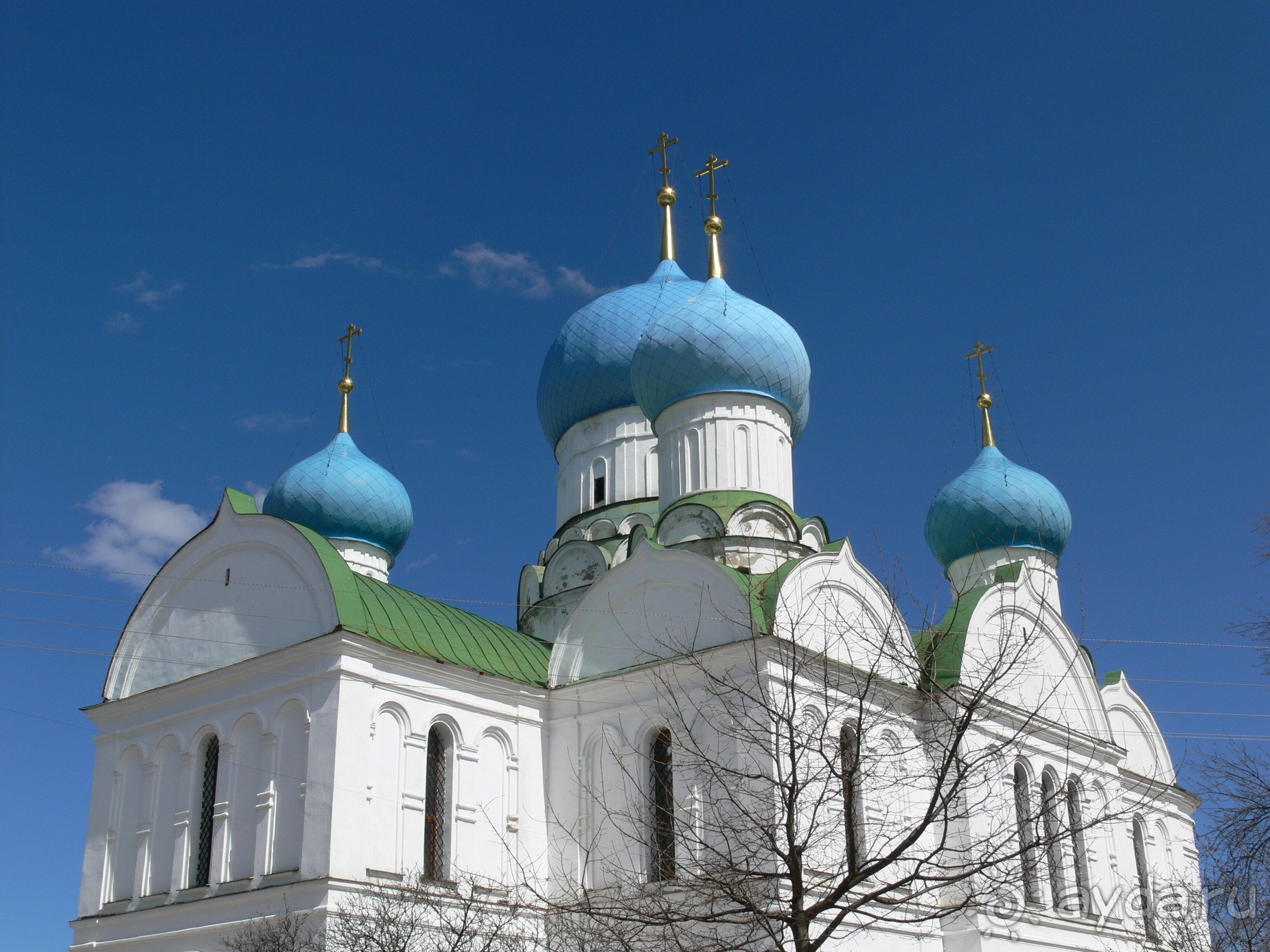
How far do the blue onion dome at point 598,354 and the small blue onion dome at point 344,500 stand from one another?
2537mm

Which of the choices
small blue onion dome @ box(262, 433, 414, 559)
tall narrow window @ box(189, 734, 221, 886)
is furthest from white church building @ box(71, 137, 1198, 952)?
small blue onion dome @ box(262, 433, 414, 559)

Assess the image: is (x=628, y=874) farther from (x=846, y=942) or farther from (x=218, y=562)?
(x=218, y=562)

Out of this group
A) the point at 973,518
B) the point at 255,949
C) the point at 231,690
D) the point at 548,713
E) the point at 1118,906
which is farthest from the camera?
the point at 973,518

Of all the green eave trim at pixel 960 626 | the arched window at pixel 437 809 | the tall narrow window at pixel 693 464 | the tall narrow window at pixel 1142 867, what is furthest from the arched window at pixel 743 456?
the tall narrow window at pixel 1142 867

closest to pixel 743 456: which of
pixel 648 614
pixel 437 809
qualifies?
pixel 648 614

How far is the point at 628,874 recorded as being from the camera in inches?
491

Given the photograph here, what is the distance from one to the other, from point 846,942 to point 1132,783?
24.6 feet

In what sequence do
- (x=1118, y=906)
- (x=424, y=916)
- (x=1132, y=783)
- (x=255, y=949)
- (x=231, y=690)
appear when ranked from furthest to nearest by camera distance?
(x=1132, y=783) → (x=1118, y=906) → (x=231, y=690) → (x=424, y=916) → (x=255, y=949)

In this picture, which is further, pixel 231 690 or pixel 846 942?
pixel 231 690

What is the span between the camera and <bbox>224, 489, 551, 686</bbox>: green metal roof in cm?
1325

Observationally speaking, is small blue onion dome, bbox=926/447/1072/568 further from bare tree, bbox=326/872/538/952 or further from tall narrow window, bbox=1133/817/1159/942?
bare tree, bbox=326/872/538/952

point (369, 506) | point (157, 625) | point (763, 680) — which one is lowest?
point (763, 680)

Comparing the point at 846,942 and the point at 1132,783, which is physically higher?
the point at 1132,783

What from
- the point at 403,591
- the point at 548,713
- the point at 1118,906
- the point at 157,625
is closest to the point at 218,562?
the point at 157,625
